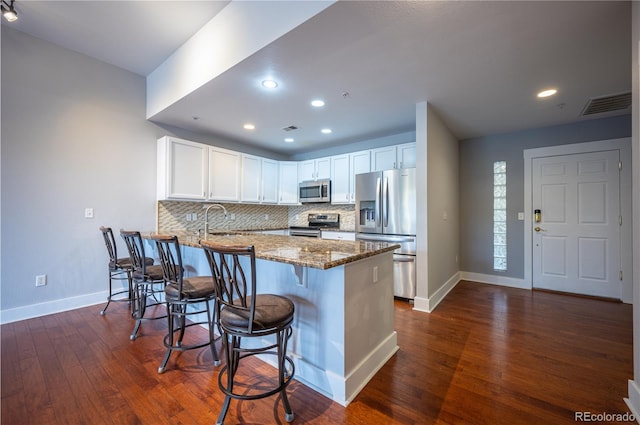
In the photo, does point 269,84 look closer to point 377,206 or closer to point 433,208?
point 377,206

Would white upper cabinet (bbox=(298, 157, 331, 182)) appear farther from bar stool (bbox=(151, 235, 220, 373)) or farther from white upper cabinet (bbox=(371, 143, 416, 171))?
bar stool (bbox=(151, 235, 220, 373))

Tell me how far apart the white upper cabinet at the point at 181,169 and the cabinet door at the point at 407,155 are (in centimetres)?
304

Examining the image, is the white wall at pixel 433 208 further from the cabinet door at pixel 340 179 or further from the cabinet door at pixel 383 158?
the cabinet door at pixel 340 179

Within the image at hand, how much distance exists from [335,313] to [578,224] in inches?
171

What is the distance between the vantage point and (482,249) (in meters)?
4.52

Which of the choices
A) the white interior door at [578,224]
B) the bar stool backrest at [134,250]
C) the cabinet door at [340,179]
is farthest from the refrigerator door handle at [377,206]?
the bar stool backrest at [134,250]

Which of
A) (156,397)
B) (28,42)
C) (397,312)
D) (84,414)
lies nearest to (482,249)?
(397,312)

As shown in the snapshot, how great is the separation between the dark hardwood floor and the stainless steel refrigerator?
0.72m

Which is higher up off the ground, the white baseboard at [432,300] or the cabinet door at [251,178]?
the cabinet door at [251,178]

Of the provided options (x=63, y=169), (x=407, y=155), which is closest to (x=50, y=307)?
(x=63, y=169)

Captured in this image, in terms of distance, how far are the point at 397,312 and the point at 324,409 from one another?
182 cm

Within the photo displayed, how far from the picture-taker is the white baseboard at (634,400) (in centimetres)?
148

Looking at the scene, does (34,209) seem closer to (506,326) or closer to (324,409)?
(324,409)

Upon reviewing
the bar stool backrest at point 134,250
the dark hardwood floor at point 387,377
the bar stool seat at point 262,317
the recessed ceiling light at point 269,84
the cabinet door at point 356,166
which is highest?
the recessed ceiling light at point 269,84
